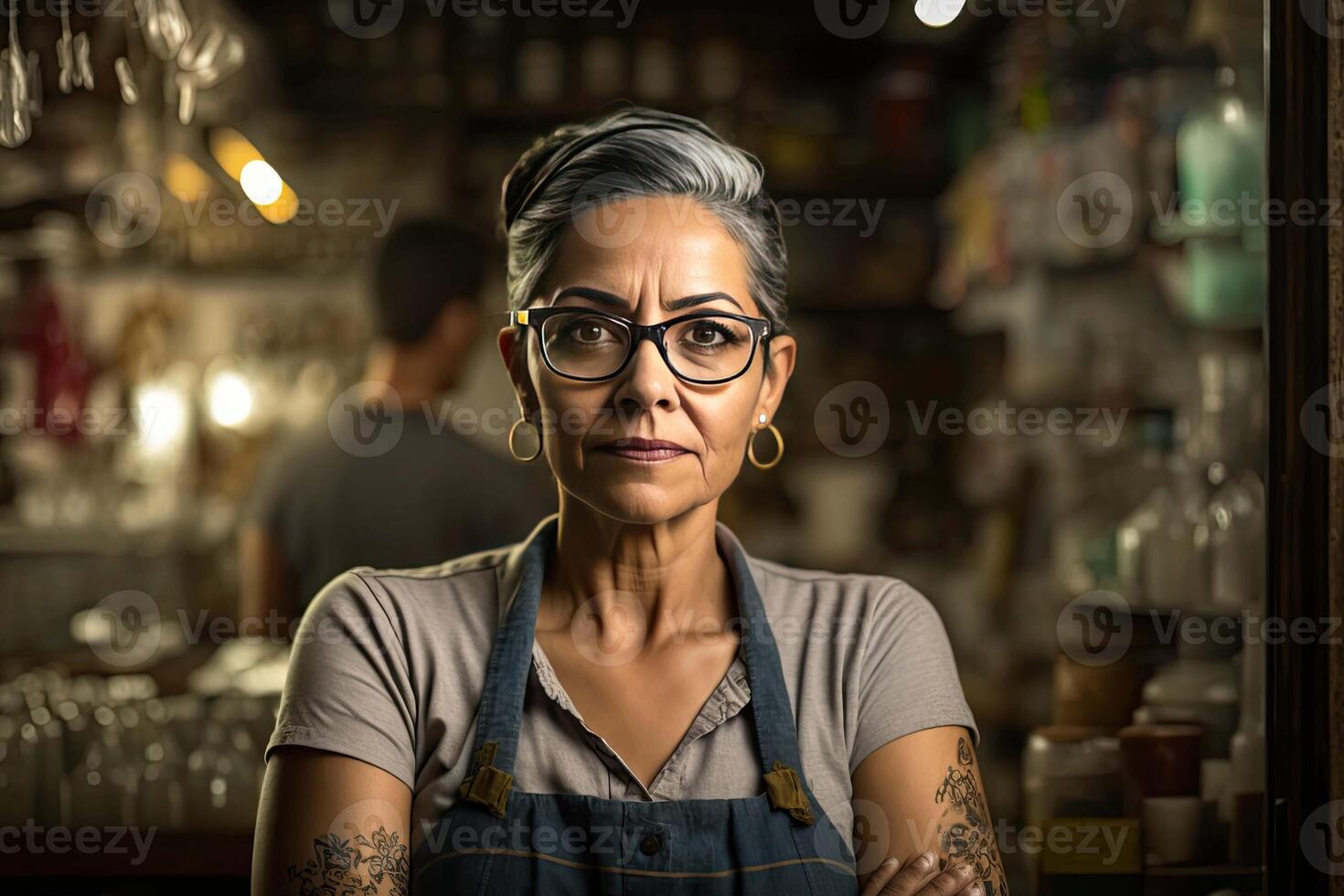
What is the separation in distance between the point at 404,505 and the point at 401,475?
58 millimetres

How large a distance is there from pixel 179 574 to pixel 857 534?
184 centimetres

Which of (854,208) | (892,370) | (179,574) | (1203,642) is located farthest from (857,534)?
(179,574)

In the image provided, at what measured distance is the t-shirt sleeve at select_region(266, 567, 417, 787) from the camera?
1124 mm

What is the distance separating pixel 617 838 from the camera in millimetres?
1137

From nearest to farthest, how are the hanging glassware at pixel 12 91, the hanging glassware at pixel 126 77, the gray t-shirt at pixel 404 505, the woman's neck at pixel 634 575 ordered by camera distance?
1. the woman's neck at pixel 634 575
2. the hanging glassware at pixel 12 91
3. the hanging glassware at pixel 126 77
4. the gray t-shirt at pixel 404 505

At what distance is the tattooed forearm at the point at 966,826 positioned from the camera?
1.18 meters

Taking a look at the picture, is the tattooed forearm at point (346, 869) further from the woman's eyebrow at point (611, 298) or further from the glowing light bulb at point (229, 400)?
the glowing light bulb at point (229, 400)

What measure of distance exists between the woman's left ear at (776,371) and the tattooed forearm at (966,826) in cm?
43

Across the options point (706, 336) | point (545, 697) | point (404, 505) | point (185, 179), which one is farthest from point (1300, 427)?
point (185, 179)

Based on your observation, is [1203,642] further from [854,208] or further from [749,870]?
[854,208]

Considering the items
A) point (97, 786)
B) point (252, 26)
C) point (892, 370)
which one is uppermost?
point (252, 26)

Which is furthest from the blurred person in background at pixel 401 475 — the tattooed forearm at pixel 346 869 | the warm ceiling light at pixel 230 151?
the tattooed forearm at pixel 346 869

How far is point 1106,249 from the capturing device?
2463mm

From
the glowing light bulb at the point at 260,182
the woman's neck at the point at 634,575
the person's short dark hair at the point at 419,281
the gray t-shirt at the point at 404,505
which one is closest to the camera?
the woman's neck at the point at 634,575
